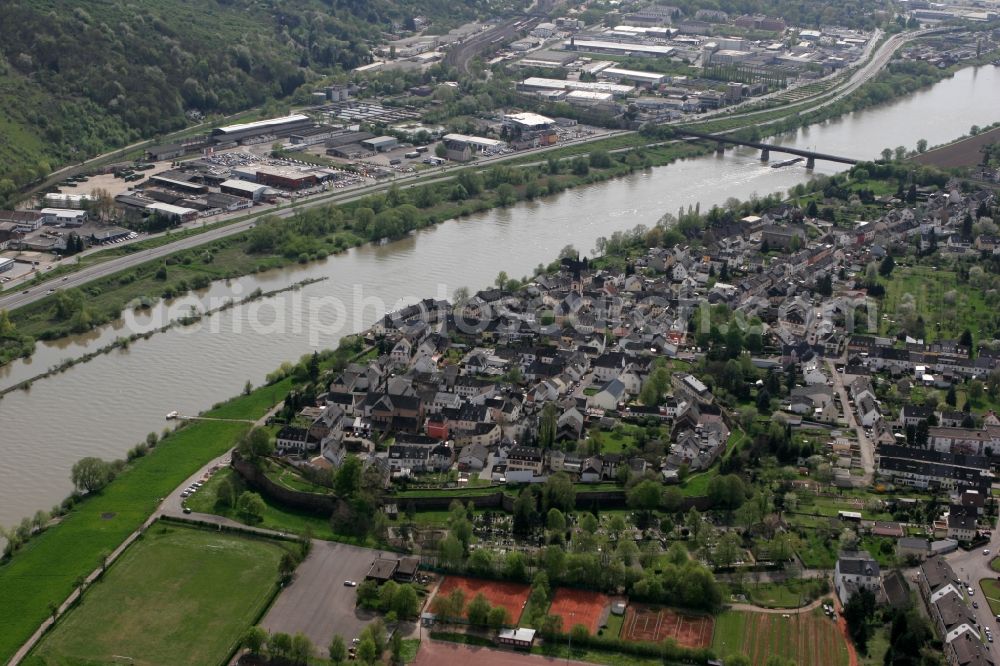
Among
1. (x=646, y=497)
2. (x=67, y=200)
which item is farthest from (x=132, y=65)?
(x=646, y=497)

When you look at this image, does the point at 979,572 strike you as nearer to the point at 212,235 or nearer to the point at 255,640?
the point at 255,640

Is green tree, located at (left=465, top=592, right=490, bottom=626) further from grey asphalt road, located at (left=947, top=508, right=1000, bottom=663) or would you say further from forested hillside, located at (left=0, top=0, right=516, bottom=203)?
forested hillside, located at (left=0, top=0, right=516, bottom=203)

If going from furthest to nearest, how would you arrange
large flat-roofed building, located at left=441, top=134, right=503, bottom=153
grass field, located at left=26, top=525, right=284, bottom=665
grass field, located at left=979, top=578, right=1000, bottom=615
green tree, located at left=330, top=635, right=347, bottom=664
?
large flat-roofed building, located at left=441, top=134, right=503, bottom=153
grass field, located at left=979, top=578, right=1000, bottom=615
grass field, located at left=26, top=525, right=284, bottom=665
green tree, located at left=330, top=635, right=347, bottom=664

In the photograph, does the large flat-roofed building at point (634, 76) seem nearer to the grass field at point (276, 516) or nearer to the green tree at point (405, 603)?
the grass field at point (276, 516)

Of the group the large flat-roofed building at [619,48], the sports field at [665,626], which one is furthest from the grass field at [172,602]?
the large flat-roofed building at [619,48]

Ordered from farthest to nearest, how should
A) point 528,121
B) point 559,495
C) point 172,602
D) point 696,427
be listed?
point 528,121, point 696,427, point 559,495, point 172,602

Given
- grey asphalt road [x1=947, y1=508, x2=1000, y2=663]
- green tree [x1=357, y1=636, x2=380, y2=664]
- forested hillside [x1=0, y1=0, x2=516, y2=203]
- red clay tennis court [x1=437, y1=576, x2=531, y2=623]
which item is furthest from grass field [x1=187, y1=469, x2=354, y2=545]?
forested hillside [x1=0, y1=0, x2=516, y2=203]
